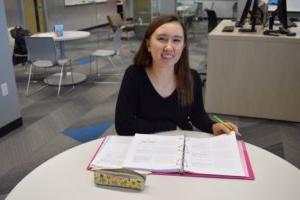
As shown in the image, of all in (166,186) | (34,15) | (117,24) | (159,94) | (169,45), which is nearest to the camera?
(166,186)

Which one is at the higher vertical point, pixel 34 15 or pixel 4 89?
pixel 34 15

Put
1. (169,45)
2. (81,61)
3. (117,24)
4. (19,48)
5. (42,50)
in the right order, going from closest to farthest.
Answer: (169,45) < (42,50) < (19,48) < (81,61) < (117,24)

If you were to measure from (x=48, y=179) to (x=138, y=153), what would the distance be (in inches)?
13.1

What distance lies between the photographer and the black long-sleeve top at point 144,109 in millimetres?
1522

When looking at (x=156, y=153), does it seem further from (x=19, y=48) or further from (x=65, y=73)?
(x=19, y=48)

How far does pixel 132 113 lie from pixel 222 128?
0.44 metres

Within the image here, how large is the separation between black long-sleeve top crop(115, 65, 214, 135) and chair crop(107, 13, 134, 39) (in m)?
5.95

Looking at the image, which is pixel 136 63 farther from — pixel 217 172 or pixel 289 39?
pixel 289 39

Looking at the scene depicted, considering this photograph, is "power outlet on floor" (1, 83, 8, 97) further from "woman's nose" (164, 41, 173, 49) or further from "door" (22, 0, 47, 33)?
"door" (22, 0, 47, 33)

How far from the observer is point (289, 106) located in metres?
3.43

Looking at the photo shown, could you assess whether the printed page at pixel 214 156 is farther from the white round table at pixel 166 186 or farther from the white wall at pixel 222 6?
the white wall at pixel 222 6

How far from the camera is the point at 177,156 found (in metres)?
1.20

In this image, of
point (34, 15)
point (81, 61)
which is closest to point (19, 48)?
point (81, 61)

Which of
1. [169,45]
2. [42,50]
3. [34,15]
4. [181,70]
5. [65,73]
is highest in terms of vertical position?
[34,15]
